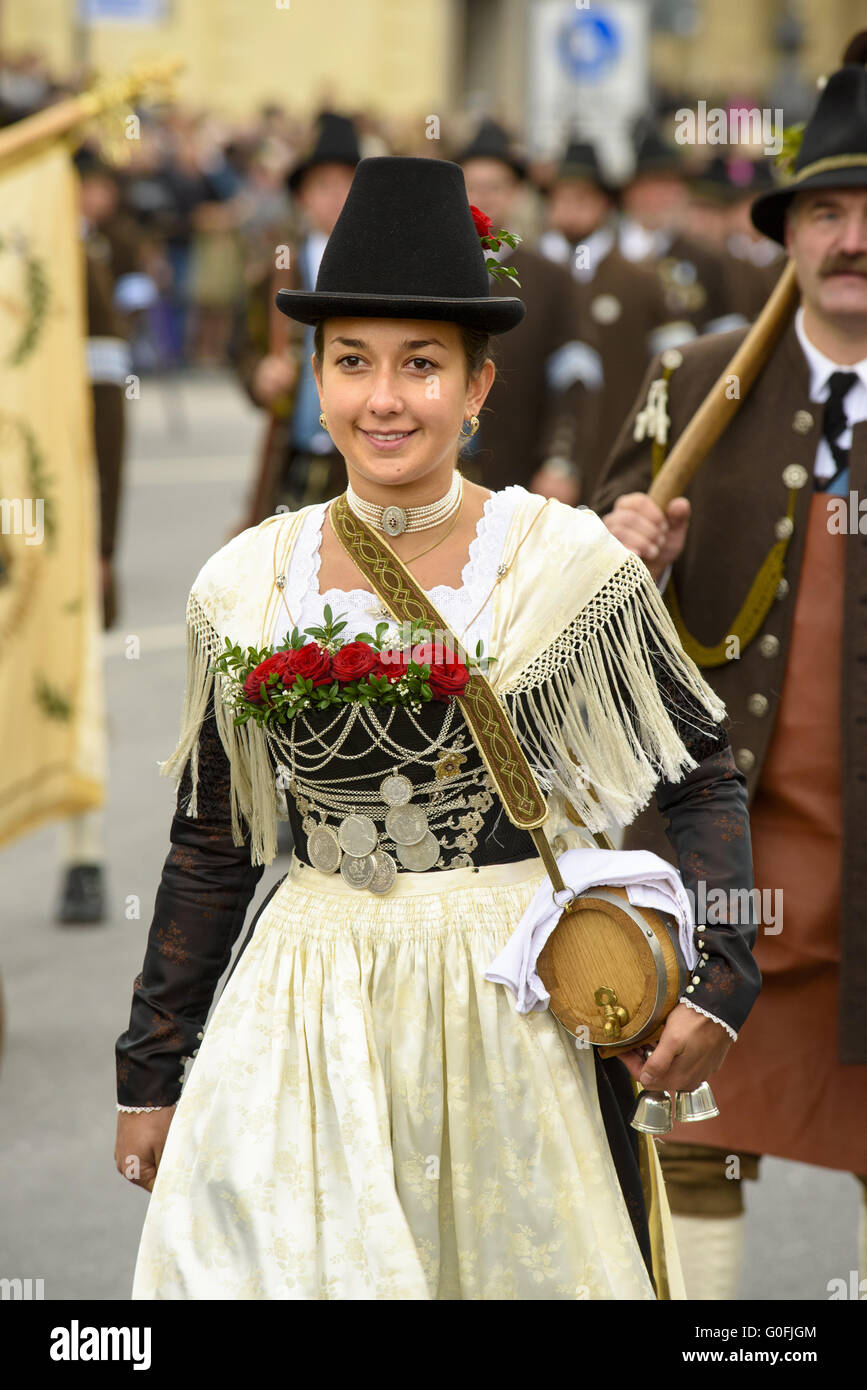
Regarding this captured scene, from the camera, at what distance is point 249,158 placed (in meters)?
26.1

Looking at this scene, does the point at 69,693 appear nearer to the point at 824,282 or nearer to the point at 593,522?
the point at 824,282

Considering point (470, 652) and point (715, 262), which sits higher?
point (715, 262)

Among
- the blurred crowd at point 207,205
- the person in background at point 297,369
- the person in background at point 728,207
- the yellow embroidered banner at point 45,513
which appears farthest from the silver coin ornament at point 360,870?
the blurred crowd at point 207,205

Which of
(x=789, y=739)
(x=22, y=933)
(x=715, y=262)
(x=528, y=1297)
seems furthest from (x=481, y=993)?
(x=715, y=262)

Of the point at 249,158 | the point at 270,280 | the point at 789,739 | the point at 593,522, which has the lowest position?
the point at 789,739

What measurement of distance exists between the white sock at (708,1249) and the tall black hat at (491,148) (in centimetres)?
609

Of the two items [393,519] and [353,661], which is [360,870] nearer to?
[353,661]

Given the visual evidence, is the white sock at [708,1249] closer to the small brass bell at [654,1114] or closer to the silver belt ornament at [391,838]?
the small brass bell at [654,1114]

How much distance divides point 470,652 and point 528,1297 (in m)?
0.80

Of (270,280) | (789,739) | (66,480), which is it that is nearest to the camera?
(789,739)

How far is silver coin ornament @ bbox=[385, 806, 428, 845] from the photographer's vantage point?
2.76 metres

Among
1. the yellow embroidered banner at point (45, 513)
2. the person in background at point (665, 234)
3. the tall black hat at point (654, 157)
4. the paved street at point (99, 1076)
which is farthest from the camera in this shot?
the tall black hat at point (654, 157)

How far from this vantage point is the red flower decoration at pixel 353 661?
2.68 metres

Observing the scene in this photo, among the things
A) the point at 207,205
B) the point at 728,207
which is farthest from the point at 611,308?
the point at 207,205
